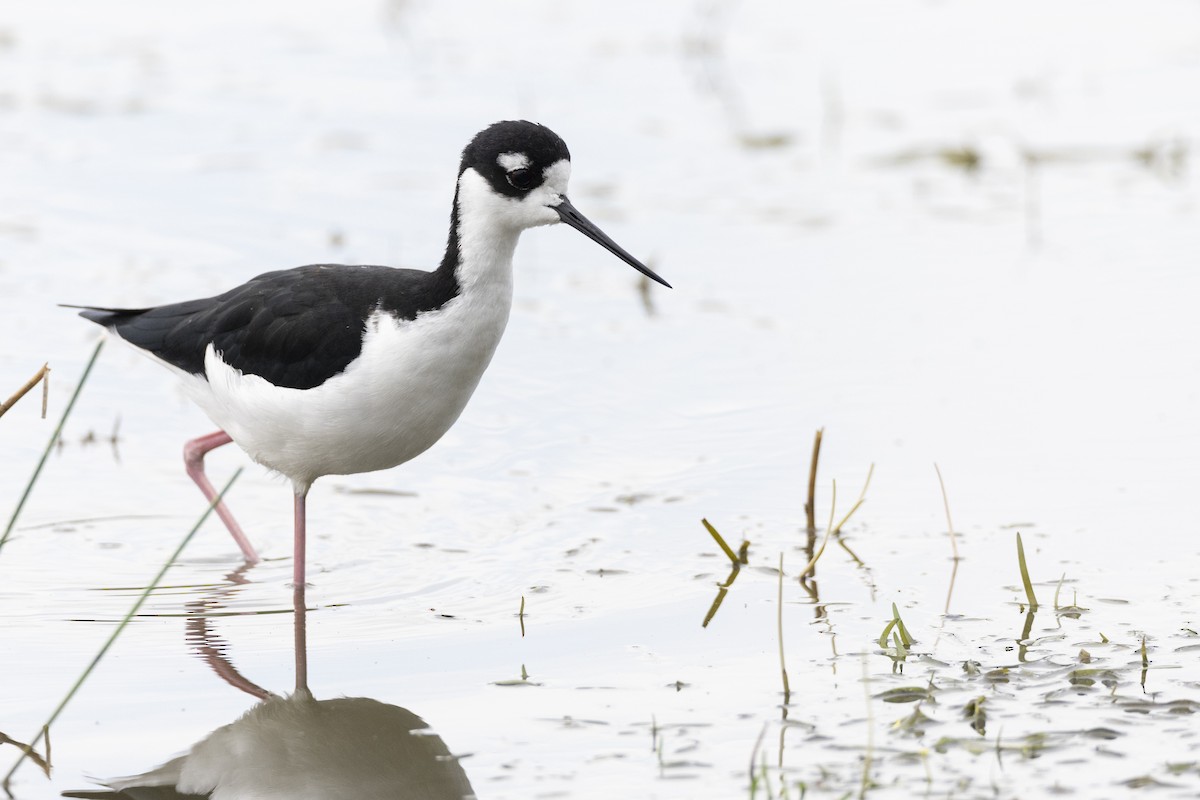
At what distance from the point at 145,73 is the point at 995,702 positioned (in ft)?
31.6

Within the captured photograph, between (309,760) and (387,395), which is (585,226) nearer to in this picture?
(387,395)

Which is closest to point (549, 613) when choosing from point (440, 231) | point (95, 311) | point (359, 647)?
point (359, 647)

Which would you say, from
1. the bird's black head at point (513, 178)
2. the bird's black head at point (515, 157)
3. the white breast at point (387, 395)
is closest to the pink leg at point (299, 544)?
the white breast at point (387, 395)

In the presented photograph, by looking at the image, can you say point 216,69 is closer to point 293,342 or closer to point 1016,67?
point 1016,67

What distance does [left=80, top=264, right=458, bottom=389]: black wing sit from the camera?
571 cm

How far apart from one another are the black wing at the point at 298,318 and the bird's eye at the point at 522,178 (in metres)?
0.37

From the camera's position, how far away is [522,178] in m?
5.62

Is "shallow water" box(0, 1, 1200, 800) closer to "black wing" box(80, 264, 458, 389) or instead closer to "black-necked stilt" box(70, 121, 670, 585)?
"black-necked stilt" box(70, 121, 670, 585)

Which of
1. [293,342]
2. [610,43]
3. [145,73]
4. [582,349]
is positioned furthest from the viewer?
[610,43]

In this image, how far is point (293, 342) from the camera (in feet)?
19.3

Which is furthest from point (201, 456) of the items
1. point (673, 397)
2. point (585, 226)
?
point (673, 397)

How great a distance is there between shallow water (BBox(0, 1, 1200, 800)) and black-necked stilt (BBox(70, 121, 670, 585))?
539 millimetres

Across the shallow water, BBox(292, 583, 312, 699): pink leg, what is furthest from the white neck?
BBox(292, 583, 312, 699): pink leg

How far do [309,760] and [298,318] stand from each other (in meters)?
1.79
